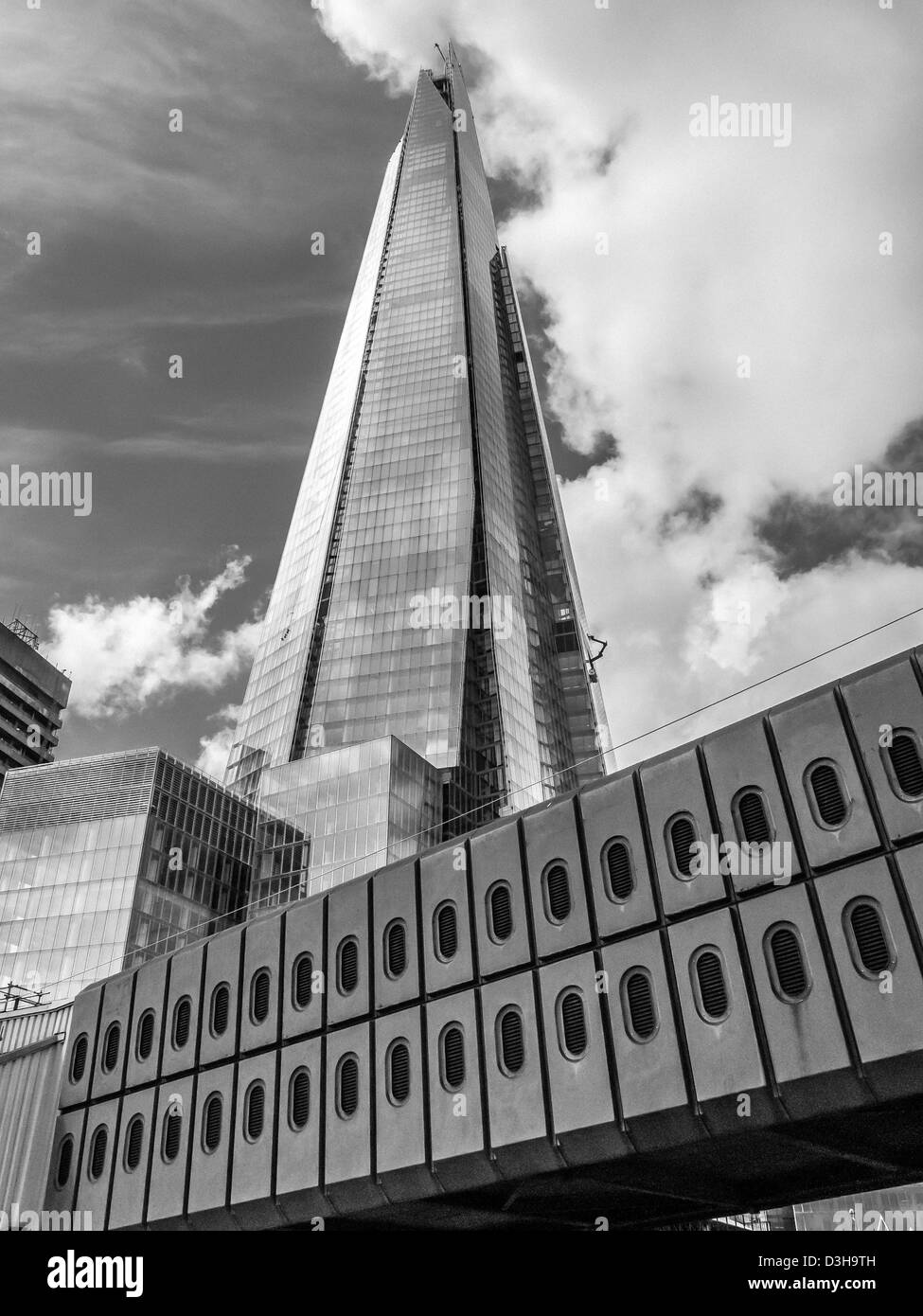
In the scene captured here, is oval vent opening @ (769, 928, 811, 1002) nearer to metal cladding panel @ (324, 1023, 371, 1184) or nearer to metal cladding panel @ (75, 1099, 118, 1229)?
metal cladding panel @ (324, 1023, 371, 1184)

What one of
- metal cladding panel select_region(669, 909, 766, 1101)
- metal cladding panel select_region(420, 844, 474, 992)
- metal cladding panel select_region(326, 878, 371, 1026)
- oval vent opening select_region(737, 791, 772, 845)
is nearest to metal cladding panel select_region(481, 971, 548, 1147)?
metal cladding panel select_region(420, 844, 474, 992)

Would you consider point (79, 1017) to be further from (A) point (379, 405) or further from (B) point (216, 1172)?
(A) point (379, 405)

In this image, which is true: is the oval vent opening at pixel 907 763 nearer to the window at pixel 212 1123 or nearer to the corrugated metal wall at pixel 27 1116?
the window at pixel 212 1123

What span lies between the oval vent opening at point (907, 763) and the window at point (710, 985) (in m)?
4.22

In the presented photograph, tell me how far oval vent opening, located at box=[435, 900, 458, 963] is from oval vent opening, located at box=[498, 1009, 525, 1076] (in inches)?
80.7

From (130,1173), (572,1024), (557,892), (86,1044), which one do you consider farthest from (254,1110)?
(557,892)

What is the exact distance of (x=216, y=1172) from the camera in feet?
84.5

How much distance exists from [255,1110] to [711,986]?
12.6m

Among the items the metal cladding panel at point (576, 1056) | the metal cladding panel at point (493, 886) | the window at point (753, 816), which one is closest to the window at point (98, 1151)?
the metal cladding panel at point (493, 886)

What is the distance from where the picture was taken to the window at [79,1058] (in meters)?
30.5

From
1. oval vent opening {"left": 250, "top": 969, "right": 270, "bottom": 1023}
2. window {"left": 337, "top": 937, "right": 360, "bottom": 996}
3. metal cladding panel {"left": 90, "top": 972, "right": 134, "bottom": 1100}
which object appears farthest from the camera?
metal cladding panel {"left": 90, "top": 972, "right": 134, "bottom": 1100}

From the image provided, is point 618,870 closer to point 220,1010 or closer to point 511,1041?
point 511,1041

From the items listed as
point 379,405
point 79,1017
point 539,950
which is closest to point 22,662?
point 379,405

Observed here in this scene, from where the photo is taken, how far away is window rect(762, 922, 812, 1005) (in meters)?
17.5
